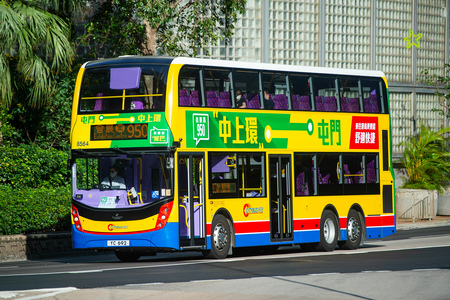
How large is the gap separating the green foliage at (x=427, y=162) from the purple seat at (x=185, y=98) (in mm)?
19823

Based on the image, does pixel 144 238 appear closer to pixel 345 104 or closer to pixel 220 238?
pixel 220 238

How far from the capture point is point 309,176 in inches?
809

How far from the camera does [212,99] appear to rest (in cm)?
1839

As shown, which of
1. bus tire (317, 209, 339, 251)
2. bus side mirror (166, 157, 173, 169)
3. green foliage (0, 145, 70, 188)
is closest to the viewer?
bus side mirror (166, 157, 173, 169)

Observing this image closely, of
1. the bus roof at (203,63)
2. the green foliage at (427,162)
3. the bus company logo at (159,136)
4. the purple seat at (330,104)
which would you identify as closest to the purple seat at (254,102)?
the bus roof at (203,63)

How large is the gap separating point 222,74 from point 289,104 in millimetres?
2088

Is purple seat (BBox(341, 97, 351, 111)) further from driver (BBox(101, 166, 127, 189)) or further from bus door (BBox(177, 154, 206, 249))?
driver (BBox(101, 166, 127, 189))

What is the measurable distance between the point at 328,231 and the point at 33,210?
24.1 feet

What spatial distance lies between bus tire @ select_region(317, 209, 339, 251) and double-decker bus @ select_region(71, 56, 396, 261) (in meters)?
0.04

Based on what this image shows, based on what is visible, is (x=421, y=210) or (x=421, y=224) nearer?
(x=421, y=224)

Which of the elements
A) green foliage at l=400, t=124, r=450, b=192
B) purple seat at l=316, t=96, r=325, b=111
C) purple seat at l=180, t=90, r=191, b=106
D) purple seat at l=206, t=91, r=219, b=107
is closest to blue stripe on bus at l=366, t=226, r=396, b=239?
purple seat at l=316, t=96, r=325, b=111

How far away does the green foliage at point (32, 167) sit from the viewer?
2377 cm

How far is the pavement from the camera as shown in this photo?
31786 millimetres

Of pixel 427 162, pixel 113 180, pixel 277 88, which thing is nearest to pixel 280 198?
pixel 277 88
